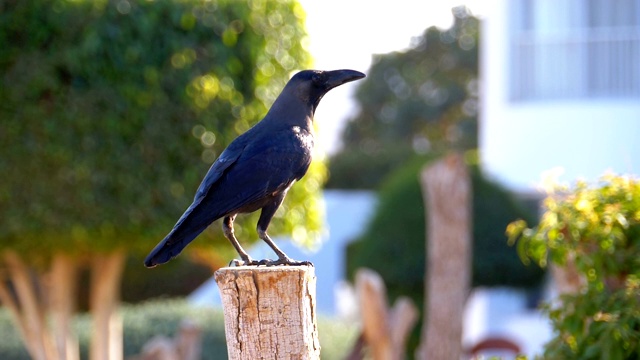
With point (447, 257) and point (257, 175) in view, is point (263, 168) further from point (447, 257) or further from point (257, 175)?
point (447, 257)

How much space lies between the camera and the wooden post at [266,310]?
383 centimetres

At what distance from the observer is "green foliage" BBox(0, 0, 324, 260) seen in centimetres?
715

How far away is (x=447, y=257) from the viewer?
364 inches

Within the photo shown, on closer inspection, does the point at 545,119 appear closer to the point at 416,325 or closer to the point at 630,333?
the point at 416,325

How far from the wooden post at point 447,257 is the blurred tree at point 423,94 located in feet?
69.3

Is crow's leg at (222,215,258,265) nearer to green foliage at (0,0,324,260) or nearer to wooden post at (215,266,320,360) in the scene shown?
wooden post at (215,266,320,360)

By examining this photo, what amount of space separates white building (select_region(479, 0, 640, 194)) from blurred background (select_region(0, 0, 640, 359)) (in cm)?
2

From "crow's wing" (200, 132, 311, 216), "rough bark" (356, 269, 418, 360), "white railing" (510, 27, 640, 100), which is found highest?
"white railing" (510, 27, 640, 100)

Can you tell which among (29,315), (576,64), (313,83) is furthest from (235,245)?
(576,64)

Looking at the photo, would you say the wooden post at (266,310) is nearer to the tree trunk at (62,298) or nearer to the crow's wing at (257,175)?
the crow's wing at (257,175)

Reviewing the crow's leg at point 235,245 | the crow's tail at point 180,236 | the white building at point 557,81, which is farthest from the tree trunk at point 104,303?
the white building at point 557,81

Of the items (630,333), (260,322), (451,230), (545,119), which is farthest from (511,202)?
(260,322)

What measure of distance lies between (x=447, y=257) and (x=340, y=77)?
4.98 metres

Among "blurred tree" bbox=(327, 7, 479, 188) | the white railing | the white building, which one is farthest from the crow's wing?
"blurred tree" bbox=(327, 7, 479, 188)
